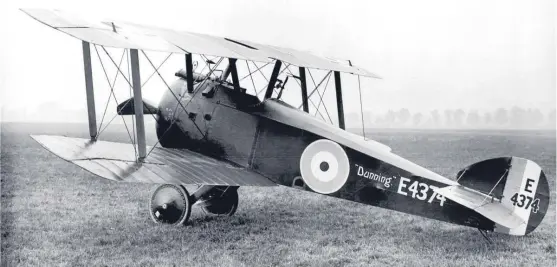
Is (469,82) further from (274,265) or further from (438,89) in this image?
(274,265)

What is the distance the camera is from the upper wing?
4.36 meters

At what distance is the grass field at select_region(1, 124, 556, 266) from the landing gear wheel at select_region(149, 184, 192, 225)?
108 mm

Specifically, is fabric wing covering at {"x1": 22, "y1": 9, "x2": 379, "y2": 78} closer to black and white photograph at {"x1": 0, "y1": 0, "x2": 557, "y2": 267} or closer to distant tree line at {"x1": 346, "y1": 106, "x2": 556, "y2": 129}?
black and white photograph at {"x1": 0, "y1": 0, "x2": 557, "y2": 267}

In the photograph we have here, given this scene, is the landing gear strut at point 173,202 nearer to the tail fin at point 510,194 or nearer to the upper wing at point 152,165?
the upper wing at point 152,165

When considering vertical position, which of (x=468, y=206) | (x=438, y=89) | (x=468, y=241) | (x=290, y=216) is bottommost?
(x=438, y=89)

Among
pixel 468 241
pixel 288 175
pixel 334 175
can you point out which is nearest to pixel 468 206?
pixel 468 241

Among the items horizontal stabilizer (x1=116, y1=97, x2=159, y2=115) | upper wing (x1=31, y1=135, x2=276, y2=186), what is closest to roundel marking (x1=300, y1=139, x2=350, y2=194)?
upper wing (x1=31, y1=135, x2=276, y2=186)

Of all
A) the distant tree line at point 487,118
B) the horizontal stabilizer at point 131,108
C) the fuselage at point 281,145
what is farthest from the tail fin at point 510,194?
the distant tree line at point 487,118

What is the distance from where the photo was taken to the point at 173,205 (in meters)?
5.28

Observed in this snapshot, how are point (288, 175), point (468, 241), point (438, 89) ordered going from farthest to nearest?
point (438, 89)
point (288, 175)
point (468, 241)

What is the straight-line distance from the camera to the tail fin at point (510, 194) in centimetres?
472

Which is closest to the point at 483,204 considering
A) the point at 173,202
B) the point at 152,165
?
the point at 173,202

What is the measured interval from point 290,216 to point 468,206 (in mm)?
2427

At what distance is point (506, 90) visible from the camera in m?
20.3
